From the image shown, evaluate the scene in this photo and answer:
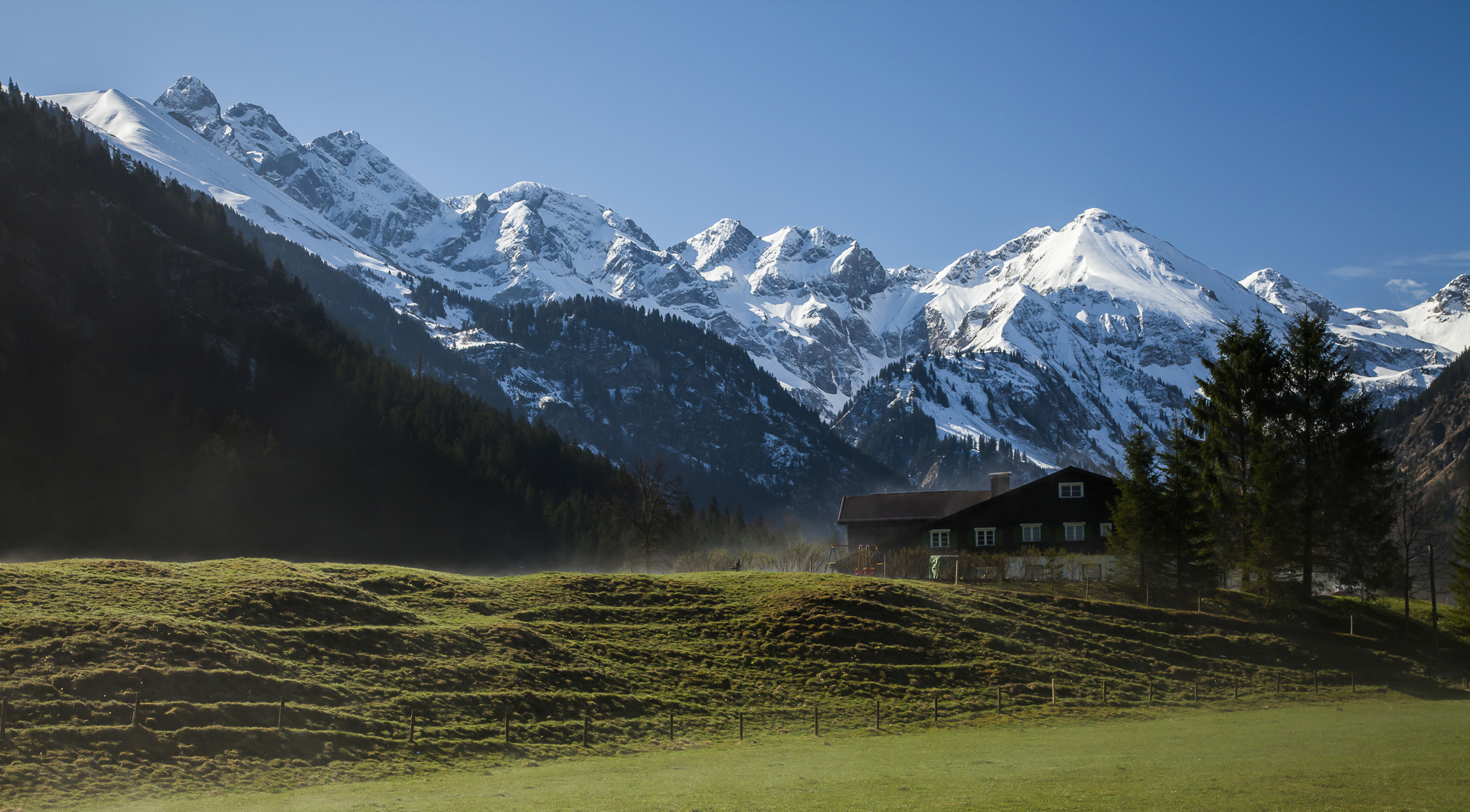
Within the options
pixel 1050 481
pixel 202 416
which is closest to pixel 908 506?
pixel 1050 481

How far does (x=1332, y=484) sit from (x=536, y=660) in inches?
1878

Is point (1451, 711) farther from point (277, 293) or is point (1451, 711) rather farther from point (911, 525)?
point (277, 293)

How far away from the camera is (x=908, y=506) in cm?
8075

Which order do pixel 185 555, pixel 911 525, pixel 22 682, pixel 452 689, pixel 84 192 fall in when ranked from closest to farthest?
pixel 22 682 < pixel 452 689 < pixel 911 525 < pixel 185 555 < pixel 84 192

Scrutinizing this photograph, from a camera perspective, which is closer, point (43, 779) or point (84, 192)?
point (43, 779)

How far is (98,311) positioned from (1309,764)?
146180 mm

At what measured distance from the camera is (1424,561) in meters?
60.1

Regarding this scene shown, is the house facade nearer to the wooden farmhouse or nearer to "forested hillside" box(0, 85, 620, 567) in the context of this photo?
the wooden farmhouse

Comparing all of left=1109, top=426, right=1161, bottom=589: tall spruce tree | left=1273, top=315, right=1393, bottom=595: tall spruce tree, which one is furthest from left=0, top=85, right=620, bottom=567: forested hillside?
left=1273, top=315, right=1393, bottom=595: tall spruce tree

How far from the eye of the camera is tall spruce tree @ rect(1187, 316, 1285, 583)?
180 feet

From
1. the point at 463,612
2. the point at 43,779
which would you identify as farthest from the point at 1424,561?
the point at 43,779

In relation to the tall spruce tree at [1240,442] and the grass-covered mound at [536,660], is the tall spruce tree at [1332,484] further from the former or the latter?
the grass-covered mound at [536,660]

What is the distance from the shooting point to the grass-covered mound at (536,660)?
28.7 metres

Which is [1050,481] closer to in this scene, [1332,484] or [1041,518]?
[1041,518]
